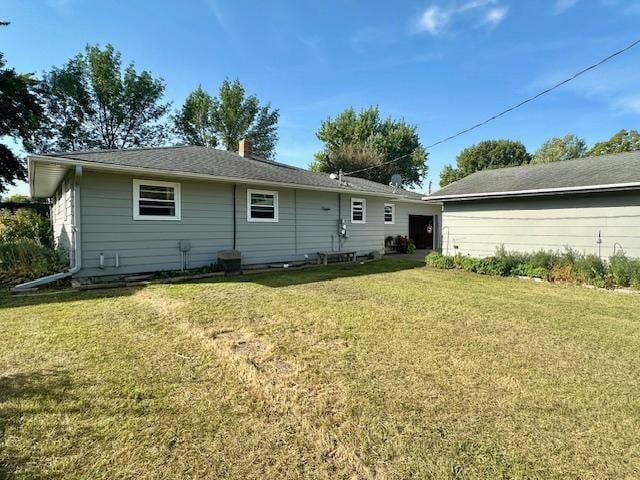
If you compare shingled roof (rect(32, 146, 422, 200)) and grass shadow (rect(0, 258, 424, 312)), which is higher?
shingled roof (rect(32, 146, 422, 200))

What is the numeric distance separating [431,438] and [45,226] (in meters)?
16.5

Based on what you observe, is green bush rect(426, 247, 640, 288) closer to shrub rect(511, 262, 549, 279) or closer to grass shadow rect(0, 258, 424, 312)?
shrub rect(511, 262, 549, 279)

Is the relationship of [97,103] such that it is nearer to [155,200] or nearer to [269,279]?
[155,200]

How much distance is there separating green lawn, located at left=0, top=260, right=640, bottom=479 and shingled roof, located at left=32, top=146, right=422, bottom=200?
12.1 ft

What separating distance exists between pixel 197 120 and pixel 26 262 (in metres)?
27.7

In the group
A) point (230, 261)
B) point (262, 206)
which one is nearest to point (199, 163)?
point (262, 206)

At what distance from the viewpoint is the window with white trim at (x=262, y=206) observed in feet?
A: 33.4

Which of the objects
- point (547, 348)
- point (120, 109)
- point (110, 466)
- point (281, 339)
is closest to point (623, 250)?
point (547, 348)

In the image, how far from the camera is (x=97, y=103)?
1072 inches

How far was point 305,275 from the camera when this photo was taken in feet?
30.6

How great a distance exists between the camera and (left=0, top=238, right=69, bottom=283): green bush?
24.0 feet

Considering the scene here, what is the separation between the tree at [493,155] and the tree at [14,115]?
43521mm

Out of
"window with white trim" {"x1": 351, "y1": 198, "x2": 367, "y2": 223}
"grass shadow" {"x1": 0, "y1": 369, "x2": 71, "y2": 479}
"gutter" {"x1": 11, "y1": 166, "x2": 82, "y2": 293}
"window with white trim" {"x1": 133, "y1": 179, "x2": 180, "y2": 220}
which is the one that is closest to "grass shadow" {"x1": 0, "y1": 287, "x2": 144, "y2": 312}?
"gutter" {"x1": 11, "y1": 166, "x2": 82, "y2": 293}

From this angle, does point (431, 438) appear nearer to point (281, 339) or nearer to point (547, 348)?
point (281, 339)
